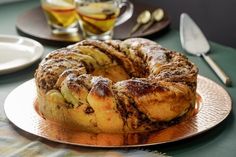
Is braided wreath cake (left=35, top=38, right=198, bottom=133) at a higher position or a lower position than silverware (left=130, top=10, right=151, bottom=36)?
higher

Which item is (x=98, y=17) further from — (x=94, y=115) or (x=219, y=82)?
(x=94, y=115)

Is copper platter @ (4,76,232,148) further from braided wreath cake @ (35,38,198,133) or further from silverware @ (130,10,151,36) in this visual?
silverware @ (130,10,151,36)

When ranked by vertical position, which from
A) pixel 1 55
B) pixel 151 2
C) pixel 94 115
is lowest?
pixel 151 2

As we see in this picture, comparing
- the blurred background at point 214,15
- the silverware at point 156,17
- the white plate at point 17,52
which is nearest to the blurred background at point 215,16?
the blurred background at point 214,15

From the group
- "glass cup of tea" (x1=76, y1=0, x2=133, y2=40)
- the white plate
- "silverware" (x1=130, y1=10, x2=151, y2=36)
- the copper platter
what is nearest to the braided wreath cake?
the copper platter

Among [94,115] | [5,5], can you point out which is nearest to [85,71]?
[94,115]

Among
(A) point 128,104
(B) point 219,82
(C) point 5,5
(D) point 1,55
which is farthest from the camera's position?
(C) point 5,5

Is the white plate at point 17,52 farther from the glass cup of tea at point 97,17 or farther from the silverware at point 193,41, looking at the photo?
the silverware at point 193,41
